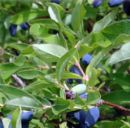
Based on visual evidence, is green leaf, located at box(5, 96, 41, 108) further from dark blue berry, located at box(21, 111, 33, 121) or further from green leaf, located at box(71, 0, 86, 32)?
green leaf, located at box(71, 0, 86, 32)

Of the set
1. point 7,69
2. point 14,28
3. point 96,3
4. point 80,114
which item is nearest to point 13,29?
point 14,28

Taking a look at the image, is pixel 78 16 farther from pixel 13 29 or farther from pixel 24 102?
pixel 13 29

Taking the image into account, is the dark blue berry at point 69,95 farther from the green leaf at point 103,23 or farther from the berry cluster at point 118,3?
the berry cluster at point 118,3

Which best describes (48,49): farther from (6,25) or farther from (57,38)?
(6,25)

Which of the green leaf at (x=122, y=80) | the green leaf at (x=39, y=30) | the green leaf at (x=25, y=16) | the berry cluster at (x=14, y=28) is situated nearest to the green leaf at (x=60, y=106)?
the green leaf at (x=122, y=80)

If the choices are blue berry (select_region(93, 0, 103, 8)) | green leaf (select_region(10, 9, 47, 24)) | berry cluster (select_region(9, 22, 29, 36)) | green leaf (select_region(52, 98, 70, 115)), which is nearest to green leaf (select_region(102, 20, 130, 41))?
green leaf (select_region(52, 98, 70, 115))
